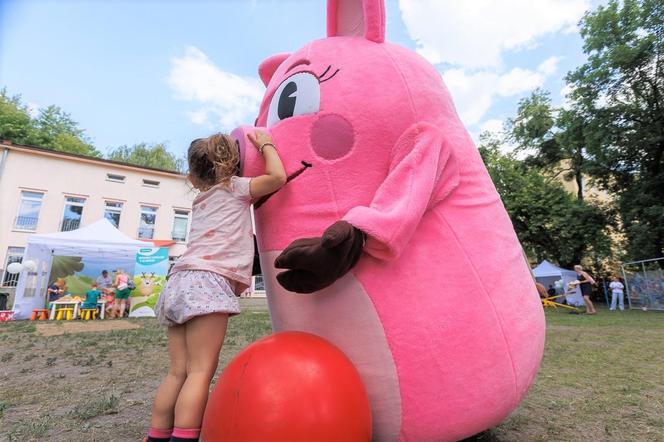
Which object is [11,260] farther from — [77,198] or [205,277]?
[205,277]

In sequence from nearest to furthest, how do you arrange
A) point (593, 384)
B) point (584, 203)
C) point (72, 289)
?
point (593, 384) < point (72, 289) < point (584, 203)

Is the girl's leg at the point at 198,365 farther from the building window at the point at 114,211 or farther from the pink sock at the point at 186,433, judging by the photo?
the building window at the point at 114,211

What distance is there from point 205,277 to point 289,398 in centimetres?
64

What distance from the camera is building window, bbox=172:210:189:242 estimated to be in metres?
21.2

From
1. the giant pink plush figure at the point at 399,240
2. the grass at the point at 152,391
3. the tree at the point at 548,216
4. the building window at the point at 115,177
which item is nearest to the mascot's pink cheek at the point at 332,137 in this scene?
the giant pink plush figure at the point at 399,240

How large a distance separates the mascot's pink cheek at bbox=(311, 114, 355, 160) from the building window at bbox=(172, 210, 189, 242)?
830 inches

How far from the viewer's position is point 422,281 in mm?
1530

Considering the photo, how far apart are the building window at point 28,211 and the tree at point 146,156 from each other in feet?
31.8

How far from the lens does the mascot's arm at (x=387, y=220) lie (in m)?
1.32

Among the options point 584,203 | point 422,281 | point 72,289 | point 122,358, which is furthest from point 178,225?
point 422,281

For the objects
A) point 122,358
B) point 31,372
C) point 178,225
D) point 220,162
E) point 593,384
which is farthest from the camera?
point 178,225

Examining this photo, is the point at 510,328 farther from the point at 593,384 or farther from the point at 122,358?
the point at 122,358

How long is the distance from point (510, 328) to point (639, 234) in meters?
16.7

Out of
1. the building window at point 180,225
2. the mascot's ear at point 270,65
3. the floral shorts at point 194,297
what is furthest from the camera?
the building window at point 180,225
